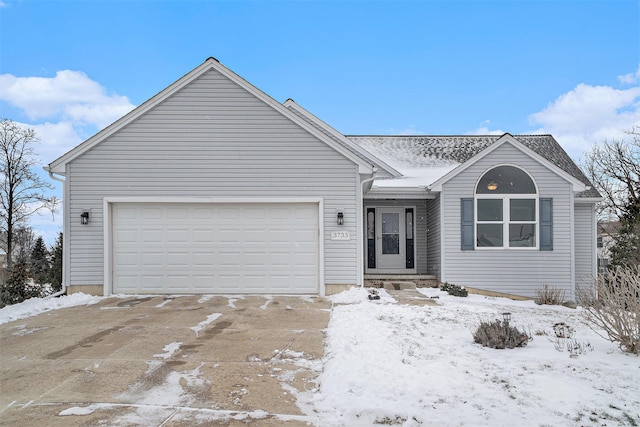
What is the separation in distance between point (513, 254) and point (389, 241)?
3.70 meters

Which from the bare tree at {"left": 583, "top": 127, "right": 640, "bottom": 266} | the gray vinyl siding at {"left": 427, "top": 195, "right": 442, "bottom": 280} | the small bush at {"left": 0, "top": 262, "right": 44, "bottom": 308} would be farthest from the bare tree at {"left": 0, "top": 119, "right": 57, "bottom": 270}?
the bare tree at {"left": 583, "top": 127, "right": 640, "bottom": 266}

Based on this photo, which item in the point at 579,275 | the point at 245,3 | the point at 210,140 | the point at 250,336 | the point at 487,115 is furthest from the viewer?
the point at 487,115

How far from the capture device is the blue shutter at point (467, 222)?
1241 centimetres

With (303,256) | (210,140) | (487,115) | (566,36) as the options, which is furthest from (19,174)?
(566,36)

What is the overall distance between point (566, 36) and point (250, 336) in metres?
11.7

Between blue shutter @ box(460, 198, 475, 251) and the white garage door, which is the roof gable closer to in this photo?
the white garage door

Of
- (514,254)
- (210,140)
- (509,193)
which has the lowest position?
(514,254)

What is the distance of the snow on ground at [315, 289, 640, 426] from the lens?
3600 mm

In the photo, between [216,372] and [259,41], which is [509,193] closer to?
[259,41]

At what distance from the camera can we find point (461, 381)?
14.1 feet

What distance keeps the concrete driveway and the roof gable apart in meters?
3.88

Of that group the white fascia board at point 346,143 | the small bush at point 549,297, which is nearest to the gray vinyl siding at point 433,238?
the white fascia board at point 346,143

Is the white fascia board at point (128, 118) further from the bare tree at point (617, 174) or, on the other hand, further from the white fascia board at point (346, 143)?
the bare tree at point (617, 174)

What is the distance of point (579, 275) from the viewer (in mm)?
13766
